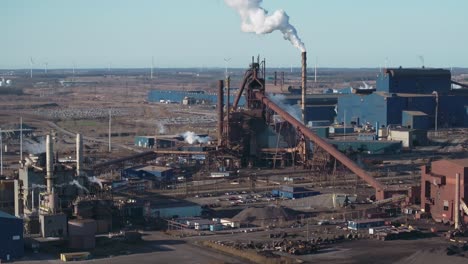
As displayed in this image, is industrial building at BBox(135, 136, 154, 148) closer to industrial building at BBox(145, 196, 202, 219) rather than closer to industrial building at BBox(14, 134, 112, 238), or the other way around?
industrial building at BBox(145, 196, 202, 219)

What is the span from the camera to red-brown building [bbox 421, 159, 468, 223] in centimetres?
2002

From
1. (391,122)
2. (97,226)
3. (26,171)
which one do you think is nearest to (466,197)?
(97,226)

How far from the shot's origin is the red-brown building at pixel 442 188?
20.0 m

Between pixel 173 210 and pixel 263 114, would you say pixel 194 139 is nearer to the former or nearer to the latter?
pixel 263 114

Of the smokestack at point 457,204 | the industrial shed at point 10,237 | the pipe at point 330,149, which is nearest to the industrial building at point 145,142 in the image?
the pipe at point 330,149

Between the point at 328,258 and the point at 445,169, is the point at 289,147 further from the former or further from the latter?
the point at 328,258

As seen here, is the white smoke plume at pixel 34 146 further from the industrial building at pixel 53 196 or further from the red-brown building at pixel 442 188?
the red-brown building at pixel 442 188

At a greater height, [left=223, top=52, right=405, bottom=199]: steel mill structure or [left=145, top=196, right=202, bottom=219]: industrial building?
[left=223, top=52, right=405, bottom=199]: steel mill structure

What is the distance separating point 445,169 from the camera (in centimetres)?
2052

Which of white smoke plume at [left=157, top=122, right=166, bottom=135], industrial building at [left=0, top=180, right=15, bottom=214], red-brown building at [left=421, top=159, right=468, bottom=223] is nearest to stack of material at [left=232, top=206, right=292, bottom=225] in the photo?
red-brown building at [left=421, top=159, right=468, bottom=223]

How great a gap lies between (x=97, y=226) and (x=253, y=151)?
39.1 ft

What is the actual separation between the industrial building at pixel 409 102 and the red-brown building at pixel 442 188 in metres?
18.8

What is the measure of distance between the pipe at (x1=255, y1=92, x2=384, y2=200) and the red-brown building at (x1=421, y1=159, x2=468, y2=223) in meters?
2.05

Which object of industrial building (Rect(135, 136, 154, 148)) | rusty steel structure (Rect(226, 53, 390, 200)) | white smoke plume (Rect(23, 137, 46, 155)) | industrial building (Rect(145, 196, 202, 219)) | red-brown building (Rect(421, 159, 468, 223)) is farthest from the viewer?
industrial building (Rect(135, 136, 154, 148))
